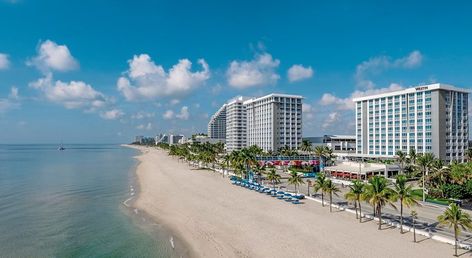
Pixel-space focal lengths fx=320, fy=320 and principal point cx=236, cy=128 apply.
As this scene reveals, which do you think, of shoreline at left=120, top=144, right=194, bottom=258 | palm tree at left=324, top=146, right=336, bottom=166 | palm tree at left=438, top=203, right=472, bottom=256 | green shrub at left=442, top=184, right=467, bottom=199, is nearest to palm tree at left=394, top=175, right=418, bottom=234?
palm tree at left=438, top=203, right=472, bottom=256

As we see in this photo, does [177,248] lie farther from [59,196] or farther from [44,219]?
[59,196]

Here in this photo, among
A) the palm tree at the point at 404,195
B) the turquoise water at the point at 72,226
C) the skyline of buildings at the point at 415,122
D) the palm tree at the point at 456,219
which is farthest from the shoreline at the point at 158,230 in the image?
the skyline of buildings at the point at 415,122

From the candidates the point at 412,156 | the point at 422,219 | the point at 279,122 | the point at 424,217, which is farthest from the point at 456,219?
the point at 279,122

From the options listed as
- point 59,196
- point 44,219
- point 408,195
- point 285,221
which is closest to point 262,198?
point 285,221

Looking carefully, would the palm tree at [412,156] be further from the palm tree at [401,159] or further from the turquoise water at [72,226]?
the turquoise water at [72,226]

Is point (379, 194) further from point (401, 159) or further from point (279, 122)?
point (279, 122)

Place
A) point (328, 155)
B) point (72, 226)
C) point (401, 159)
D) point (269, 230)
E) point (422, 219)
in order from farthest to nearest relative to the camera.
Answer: point (328, 155)
point (401, 159)
point (72, 226)
point (422, 219)
point (269, 230)
